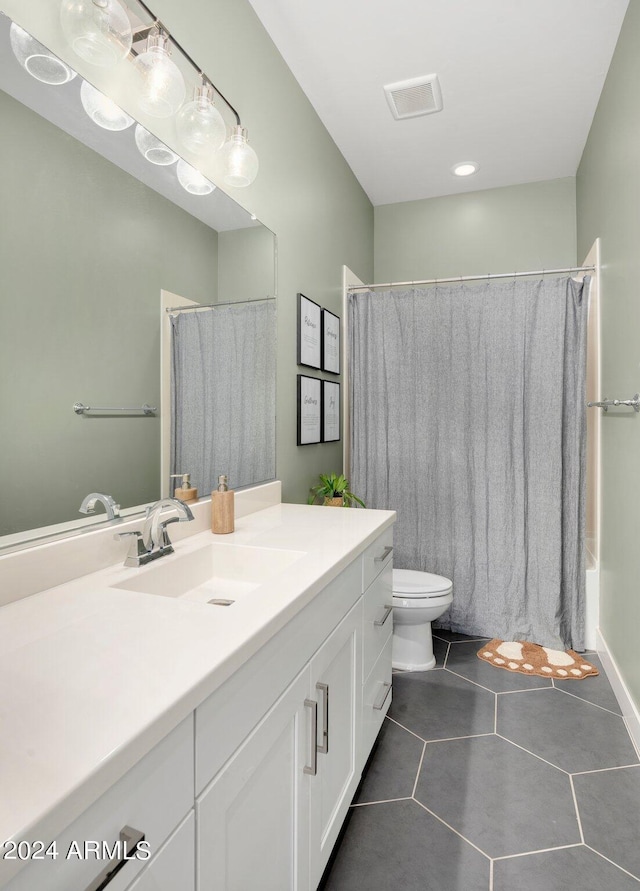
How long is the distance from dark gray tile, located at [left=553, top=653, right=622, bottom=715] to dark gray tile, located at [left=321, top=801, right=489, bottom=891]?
100cm

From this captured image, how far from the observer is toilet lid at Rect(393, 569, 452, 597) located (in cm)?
224

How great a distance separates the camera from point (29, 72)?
1.01 meters

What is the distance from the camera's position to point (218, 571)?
54.0 inches

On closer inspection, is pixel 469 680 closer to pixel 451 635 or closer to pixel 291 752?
pixel 451 635

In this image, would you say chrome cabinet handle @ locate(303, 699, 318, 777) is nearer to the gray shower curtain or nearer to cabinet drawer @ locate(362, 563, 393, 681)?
cabinet drawer @ locate(362, 563, 393, 681)

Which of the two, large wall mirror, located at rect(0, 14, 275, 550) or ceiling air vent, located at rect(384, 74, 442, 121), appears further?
ceiling air vent, located at rect(384, 74, 442, 121)

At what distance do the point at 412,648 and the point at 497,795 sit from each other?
2.66 ft

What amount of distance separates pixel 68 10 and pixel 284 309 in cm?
122

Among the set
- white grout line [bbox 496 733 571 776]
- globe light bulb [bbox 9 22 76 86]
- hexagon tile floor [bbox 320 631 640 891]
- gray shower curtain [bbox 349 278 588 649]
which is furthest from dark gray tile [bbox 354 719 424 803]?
globe light bulb [bbox 9 22 76 86]

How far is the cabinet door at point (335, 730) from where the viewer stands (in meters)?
1.11

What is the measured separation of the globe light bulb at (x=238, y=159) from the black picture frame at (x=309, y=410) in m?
0.89

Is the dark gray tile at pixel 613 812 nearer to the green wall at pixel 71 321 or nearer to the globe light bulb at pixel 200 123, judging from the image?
the green wall at pixel 71 321

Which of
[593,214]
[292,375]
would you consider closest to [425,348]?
[292,375]

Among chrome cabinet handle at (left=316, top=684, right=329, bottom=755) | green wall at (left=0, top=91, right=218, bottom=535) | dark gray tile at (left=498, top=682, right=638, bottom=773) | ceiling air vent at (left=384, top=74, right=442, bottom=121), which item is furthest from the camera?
ceiling air vent at (left=384, top=74, right=442, bottom=121)
